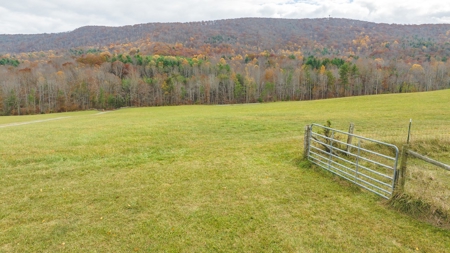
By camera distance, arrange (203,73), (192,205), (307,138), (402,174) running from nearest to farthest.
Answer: (402,174)
(192,205)
(307,138)
(203,73)

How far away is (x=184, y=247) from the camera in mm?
4457

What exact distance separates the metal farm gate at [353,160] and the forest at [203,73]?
60604mm

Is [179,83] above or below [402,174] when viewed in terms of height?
above

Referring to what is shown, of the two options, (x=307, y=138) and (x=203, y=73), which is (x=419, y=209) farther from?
(x=203, y=73)

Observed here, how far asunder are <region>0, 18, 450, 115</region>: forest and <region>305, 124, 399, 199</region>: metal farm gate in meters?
60.6

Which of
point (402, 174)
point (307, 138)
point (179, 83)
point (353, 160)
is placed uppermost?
point (179, 83)

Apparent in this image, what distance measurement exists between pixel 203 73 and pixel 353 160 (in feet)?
252

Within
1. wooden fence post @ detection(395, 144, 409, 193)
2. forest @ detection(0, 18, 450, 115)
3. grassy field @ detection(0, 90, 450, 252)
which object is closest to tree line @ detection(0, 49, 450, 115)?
forest @ detection(0, 18, 450, 115)

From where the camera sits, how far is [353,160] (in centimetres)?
897

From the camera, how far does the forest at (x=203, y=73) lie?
2467 inches

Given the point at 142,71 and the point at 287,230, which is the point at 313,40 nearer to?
the point at 142,71

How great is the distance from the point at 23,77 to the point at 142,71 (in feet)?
A: 102

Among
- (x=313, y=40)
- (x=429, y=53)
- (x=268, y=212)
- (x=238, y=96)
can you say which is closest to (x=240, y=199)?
(x=268, y=212)

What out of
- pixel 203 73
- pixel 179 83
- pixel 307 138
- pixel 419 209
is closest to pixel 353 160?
pixel 307 138
